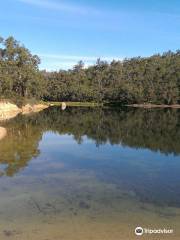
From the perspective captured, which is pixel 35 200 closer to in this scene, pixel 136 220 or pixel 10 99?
pixel 136 220

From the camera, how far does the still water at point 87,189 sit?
1967 cm

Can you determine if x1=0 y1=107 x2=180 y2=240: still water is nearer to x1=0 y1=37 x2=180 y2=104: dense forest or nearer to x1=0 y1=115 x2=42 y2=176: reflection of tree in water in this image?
x1=0 y1=115 x2=42 y2=176: reflection of tree in water

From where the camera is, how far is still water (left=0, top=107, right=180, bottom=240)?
64.5ft

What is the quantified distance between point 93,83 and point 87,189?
167187 millimetres

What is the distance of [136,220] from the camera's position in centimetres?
2083

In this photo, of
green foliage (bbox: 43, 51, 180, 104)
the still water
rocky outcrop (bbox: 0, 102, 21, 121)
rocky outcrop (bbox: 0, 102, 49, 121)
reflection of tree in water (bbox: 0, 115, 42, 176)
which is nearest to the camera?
the still water

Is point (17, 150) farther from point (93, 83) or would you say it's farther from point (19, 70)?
point (93, 83)

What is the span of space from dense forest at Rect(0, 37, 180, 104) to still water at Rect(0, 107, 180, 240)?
7187cm

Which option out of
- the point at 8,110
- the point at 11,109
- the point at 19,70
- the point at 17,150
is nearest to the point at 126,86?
the point at 19,70

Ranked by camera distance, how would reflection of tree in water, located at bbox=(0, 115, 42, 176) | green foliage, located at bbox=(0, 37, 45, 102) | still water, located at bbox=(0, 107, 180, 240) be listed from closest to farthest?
still water, located at bbox=(0, 107, 180, 240)
reflection of tree in water, located at bbox=(0, 115, 42, 176)
green foliage, located at bbox=(0, 37, 45, 102)

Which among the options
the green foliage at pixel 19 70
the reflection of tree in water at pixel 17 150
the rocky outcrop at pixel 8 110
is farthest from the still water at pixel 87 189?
the green foliage at pixel 19 70

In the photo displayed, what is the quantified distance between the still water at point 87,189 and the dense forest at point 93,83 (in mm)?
71874

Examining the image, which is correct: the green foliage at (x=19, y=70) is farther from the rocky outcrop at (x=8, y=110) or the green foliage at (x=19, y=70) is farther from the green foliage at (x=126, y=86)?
the green foliage at (x=126, y=86)

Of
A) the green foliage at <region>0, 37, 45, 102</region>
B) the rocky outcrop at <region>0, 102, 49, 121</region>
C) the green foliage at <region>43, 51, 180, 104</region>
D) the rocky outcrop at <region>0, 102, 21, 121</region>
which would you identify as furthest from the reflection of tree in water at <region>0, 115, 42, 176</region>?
the green foliage at <region>43, 51, 180, 104</region>
